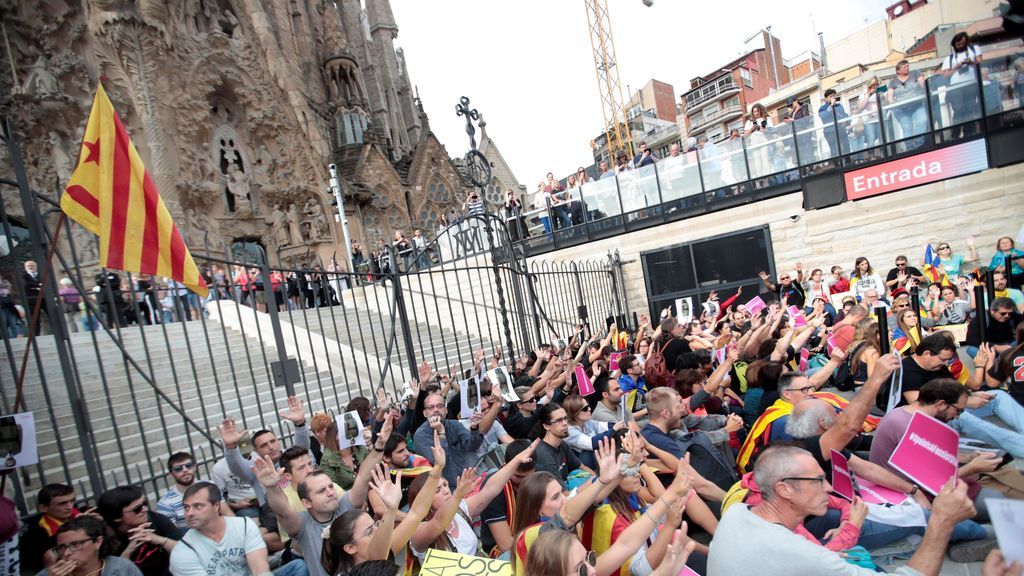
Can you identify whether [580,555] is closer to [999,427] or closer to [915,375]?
[999,427]

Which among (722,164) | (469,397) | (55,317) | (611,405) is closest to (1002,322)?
(611,405)

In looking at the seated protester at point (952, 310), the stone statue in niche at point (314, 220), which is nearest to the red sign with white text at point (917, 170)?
the seated protester at point (952, 310)

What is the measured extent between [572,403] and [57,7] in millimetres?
25398

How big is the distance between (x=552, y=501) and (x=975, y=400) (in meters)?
3.96

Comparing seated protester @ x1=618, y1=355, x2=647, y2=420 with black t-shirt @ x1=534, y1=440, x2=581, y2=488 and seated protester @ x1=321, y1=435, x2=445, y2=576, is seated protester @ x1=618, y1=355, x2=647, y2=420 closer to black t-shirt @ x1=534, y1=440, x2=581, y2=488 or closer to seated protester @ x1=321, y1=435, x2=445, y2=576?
black t-shirt @ x1=534, y1=440, x2=581, y2=488

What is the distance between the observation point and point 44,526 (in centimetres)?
363

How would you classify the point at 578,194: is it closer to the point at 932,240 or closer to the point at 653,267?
the point at 653,267

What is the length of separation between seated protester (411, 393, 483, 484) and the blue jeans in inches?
152

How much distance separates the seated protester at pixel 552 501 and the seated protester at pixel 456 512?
0.37 m

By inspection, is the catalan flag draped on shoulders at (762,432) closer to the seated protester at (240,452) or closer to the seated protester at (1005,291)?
the seated protester at (240,452)

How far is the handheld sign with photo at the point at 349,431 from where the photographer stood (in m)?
4.52

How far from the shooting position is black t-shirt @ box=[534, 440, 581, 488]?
402cm

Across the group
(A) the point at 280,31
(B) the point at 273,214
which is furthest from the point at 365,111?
(B) the point at 273,214

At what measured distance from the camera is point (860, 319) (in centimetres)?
679
